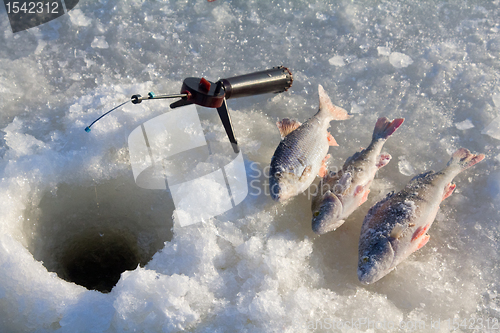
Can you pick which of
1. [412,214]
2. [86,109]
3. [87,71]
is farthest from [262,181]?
[87,71]

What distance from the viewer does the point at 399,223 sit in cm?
227

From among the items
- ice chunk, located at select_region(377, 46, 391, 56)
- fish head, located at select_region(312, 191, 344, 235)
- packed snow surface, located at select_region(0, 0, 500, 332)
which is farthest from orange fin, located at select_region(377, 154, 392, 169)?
ice chunk, located at select_region(377, 46, 391, 56)

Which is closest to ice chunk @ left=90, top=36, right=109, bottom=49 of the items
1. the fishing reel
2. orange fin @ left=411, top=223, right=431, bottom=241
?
the fishing reel

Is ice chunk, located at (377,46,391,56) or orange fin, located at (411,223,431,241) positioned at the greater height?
ice chunk, located at (377,46,391,56)

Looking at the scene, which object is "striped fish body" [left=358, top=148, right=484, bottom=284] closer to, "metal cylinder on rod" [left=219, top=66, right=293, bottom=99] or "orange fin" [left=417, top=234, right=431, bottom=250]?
"orange fin" [left=417, top=234, right=431, bottom=250]

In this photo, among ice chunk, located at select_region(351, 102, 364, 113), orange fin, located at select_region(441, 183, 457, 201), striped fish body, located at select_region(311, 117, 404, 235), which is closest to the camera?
striped fish body, located at select_region(311, 117, 404, 235)

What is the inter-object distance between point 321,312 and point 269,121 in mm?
1552

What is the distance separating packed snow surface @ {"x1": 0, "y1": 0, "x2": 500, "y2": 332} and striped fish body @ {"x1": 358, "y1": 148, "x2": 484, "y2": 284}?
0.66 ft

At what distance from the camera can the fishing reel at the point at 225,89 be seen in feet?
7.34

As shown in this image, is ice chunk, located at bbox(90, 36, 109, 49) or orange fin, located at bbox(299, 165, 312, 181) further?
ice chunk, located at bbox(90, 36, 109, 49)

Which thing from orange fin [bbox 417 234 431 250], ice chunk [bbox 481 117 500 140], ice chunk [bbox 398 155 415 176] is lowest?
orange fin [bbox 417 234 431 250]

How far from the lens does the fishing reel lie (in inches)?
88.0

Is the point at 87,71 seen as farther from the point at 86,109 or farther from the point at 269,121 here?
the point at 269,121

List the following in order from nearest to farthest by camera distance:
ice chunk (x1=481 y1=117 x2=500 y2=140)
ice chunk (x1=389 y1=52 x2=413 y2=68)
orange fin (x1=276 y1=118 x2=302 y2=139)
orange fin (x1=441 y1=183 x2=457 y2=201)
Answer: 1. orange fin (x1=441 y1=183 x2=457 y2=201)
2. orange fin (x1=276 y1=118 x2=302 y2=139)
3. ice chunk (x1=481 y1=117 x2=500 y2=140)
4. ice chunk (x1=389 y1=52 x2=413 y2=68)
